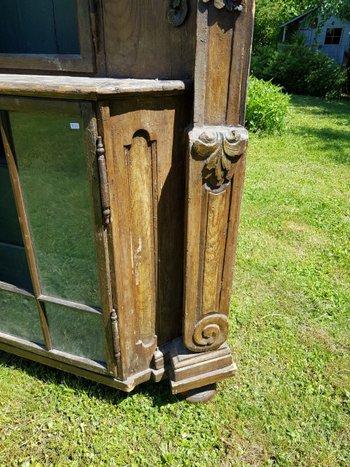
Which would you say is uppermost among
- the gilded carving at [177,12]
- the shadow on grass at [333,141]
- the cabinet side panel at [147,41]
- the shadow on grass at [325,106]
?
the gilded carving at [177,12]

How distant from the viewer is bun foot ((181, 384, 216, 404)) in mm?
2016

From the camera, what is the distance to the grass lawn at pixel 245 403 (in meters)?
1.81

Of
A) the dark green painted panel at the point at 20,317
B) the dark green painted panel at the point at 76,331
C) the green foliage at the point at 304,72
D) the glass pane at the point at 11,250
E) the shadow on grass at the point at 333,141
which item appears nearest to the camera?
the dark green painted panel at the point at 76,331

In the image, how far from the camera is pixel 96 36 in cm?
155

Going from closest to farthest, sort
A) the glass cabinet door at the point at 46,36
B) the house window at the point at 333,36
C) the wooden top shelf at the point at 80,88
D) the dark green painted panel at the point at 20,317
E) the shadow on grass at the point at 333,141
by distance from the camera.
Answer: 1. the wooden top shelf at the point at 80,88
2. the glass cabinet door at the point at 46,36
3. the dark green painted panel at the point at 20,317
4. the shadow on grass at the point at 333,141
5. the house window at the point at 333,36

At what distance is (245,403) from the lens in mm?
2053

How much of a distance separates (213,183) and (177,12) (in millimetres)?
668

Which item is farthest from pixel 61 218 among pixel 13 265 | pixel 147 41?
pixel 13 265

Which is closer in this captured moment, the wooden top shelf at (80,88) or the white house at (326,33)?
the wooden top shelf at (80,88)

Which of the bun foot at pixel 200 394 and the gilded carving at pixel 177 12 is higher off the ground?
the gilded carving at pixel 177 12

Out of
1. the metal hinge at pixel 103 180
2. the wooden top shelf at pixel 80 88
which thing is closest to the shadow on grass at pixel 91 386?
the metal hinge at pixel 103 180

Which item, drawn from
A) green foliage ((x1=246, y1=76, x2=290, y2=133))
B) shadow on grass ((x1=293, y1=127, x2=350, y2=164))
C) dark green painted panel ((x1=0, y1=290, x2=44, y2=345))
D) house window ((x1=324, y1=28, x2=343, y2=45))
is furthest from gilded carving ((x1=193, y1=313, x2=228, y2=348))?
house window ((x1=324, y1=28, x2=343, y2=45))

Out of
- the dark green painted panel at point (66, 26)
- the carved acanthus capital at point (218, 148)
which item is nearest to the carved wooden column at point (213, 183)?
the carved acanthus capital at point (218, 148)

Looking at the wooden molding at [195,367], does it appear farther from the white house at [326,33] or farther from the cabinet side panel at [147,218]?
the white house at [326,33]
